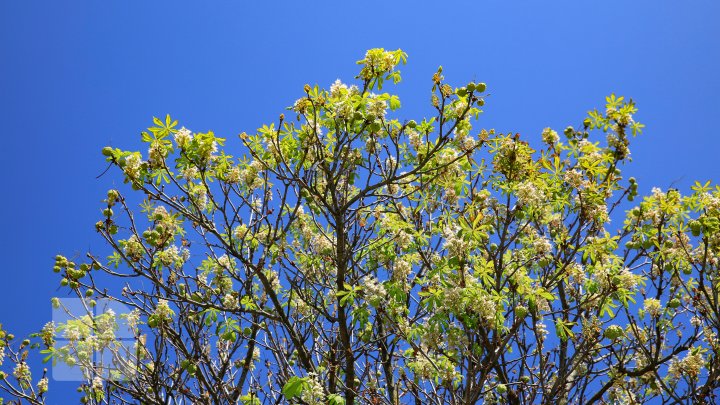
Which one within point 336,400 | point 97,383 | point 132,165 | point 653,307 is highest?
point 132,165

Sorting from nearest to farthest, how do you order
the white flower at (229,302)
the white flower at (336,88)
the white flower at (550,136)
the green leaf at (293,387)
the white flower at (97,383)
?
the green leaf at (293,387)
the white flower at (336,88)
the white flower at (229,302)
the white flower at (550,136)
the white flower at (97,383)

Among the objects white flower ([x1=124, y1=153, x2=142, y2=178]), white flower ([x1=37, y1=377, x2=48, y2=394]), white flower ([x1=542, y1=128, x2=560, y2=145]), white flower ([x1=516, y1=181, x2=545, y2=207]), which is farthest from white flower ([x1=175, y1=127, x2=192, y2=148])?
white flower ([x1=37, y1=377, x2=48, y2=394])

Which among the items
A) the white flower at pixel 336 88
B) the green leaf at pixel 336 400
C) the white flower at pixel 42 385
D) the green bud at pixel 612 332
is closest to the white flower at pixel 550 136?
the green bud at pixel 612 332

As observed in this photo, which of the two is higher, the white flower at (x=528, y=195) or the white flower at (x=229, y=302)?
the white flower at (x=528, y=195)

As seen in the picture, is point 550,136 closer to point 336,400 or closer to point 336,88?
point 336,88

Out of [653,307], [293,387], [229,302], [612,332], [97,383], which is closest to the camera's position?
[293,387]

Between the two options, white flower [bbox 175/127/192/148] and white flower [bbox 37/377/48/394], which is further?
white flower [bbox 37/377/48/394]

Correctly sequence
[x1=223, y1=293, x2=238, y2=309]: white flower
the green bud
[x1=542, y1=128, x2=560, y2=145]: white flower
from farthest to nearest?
[x1=542, y1=128, x2=560, y2=145]: white flower < [x1=223, y1=293, x2=238, y2=309]: white flower < the green bud

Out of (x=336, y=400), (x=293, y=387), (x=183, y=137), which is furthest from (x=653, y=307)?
(x=183, y=137)

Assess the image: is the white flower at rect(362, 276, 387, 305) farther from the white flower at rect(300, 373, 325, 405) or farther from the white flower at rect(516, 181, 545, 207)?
the white flower at rect(516, 181, 545, 207)

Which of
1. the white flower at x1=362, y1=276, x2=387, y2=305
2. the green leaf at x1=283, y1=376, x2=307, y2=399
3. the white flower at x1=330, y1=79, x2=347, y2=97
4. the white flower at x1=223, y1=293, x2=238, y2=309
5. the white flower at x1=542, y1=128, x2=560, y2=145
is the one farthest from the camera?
the white flower at x1=542, y1=128, x2=560, y2=145

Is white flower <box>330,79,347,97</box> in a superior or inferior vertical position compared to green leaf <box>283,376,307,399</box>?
superior

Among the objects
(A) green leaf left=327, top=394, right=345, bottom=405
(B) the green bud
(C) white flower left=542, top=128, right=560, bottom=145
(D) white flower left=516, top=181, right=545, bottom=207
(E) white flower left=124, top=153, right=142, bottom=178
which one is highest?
(C) white flower left=542, top=128, right=560, bottom=145

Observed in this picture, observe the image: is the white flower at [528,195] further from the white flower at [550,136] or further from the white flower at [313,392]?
the white flower at [313,392]
